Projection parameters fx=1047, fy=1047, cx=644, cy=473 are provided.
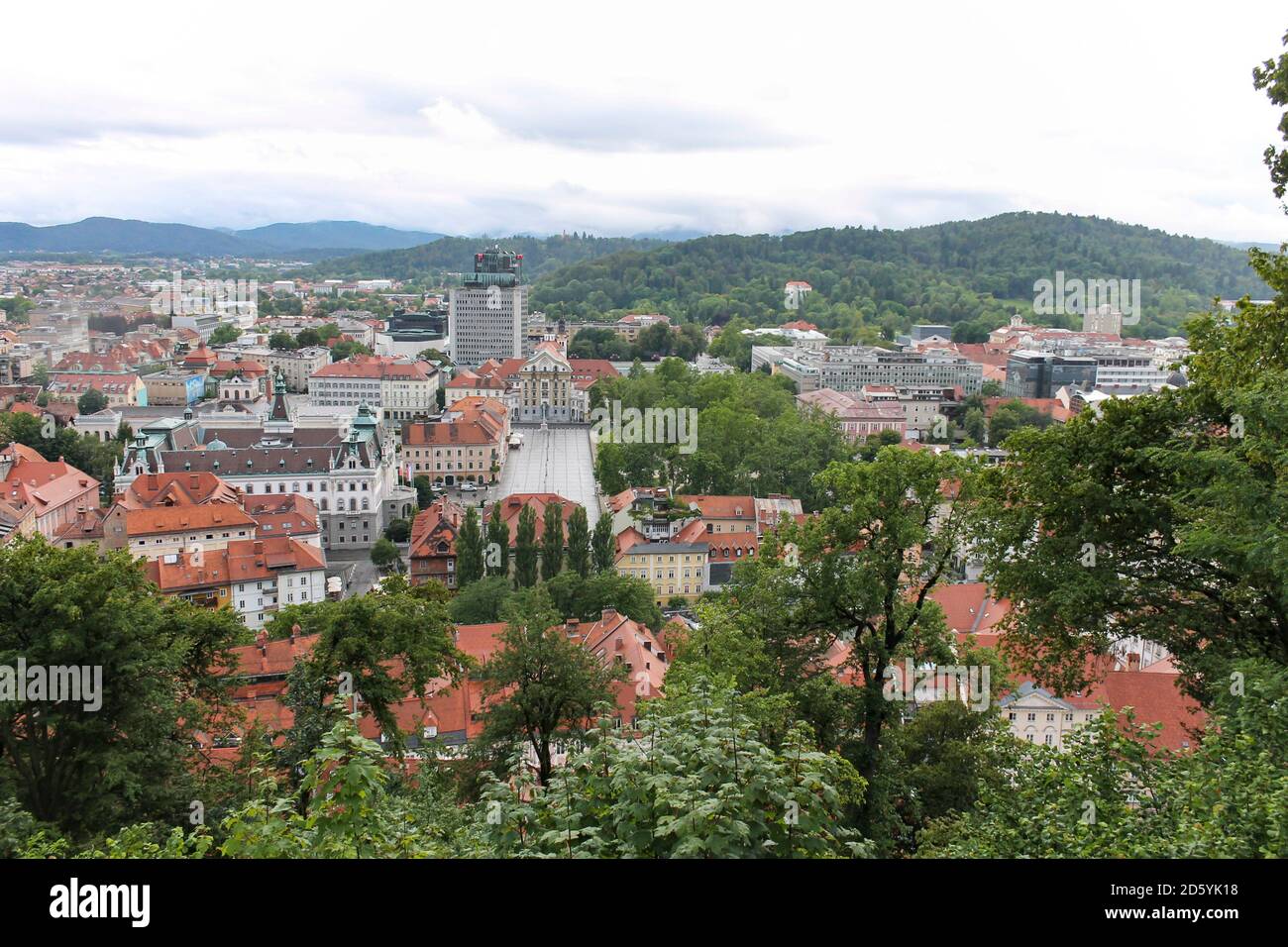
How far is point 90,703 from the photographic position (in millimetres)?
11266

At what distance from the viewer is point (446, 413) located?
214 feet

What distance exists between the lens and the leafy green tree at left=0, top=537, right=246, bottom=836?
425 inches

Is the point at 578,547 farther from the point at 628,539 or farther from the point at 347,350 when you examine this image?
the point at 347,350

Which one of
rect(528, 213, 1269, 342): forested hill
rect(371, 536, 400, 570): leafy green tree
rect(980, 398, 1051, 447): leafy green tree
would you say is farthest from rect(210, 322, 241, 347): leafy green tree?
rect(980, 398, 1051, 447): leafy green tree

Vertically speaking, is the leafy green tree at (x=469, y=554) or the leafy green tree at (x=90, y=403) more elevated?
the leafy green tree at (x=90, y=403)

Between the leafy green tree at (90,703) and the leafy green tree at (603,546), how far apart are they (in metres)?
23.2

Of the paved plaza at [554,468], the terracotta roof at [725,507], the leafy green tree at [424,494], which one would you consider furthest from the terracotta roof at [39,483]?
the terracotta roof at [725,507]

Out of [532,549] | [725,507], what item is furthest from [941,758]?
[725,507]

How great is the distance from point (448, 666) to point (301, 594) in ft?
63.8

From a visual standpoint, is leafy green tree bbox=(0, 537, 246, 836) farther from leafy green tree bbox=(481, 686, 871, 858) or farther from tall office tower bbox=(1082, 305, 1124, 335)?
tall office tower bbox=(1082, 305, 1124, 335)

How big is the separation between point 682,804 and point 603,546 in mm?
30618

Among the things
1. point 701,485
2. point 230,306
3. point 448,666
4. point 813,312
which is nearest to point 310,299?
point 230,306

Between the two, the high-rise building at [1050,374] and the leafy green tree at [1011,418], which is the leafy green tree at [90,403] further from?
the high-rise building at [1050,374]

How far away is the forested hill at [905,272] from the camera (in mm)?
133000
